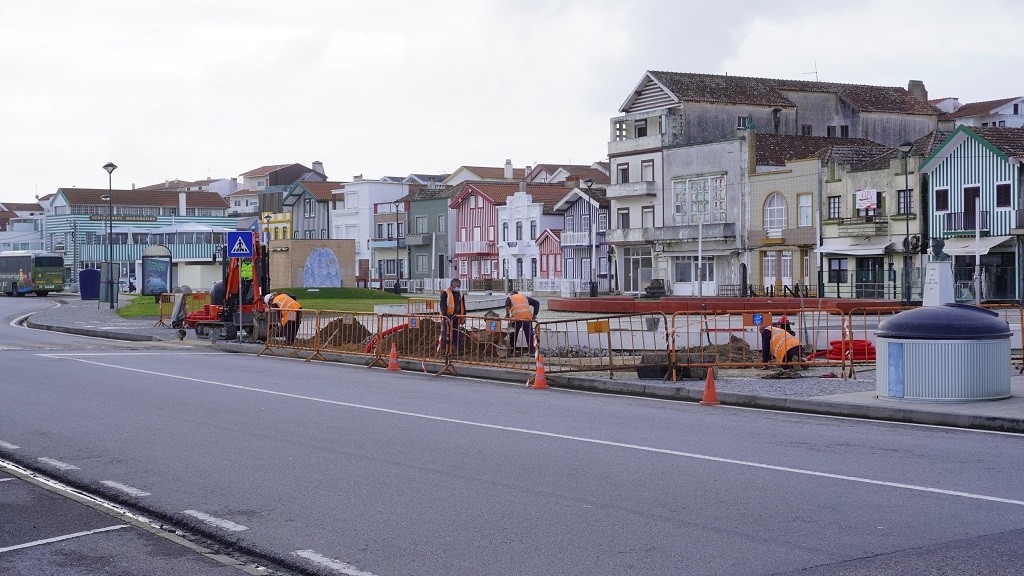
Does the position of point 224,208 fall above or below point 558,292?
above

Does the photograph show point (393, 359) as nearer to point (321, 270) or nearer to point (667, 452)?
point (667, 452)

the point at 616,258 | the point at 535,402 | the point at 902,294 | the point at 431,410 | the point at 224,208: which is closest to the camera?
the point at 431,410

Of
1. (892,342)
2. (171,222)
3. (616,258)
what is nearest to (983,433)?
(892,342)

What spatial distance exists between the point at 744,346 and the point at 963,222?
36.7 m

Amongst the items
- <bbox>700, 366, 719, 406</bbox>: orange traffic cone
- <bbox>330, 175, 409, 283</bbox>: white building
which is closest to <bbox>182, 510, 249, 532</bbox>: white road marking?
<bbox>700, 366, 719, 406</bbox>: orange traffic cone

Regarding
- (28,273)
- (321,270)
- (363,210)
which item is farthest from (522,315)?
(363,210)

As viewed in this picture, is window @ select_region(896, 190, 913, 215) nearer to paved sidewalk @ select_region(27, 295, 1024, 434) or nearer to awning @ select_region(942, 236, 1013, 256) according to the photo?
awning @ select_region(942, 236, 1013, 256)

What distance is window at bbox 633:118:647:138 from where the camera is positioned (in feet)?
246

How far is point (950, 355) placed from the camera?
1514 cm

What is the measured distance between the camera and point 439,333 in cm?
2358

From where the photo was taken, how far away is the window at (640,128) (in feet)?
246

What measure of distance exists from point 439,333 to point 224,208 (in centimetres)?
11352

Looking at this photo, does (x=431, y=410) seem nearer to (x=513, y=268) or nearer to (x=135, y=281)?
(x=513, y=268)

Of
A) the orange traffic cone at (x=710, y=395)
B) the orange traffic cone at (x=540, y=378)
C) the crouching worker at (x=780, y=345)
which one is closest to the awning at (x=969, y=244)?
the crouching worker at (x=780, y=345)
